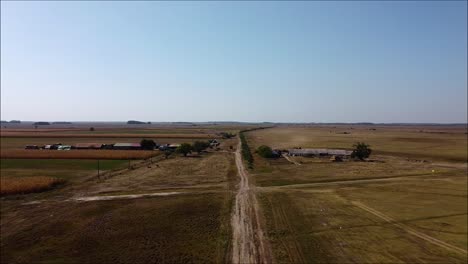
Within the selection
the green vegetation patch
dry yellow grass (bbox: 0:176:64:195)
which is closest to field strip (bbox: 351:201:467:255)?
dry yellow grass (bbox: 0:176:64:195)

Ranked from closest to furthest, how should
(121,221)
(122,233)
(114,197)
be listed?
(122,233) → (121,221) → (114,197)

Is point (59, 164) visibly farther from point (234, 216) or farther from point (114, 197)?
point (234, 216)

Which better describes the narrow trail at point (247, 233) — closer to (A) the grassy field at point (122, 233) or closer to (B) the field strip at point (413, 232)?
(A) the grassy field at point (122, 233)

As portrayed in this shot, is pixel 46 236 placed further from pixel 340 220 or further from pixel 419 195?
pixel 419 195

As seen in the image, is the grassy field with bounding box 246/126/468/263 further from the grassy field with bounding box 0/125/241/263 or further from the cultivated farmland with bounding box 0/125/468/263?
the grassy field with bounding box 0/125/241/263

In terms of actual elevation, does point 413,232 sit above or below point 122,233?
above

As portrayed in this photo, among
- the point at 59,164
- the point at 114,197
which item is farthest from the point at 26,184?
the point at 59,164

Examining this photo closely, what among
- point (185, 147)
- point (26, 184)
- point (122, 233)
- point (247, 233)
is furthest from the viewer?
point (185, 147)
